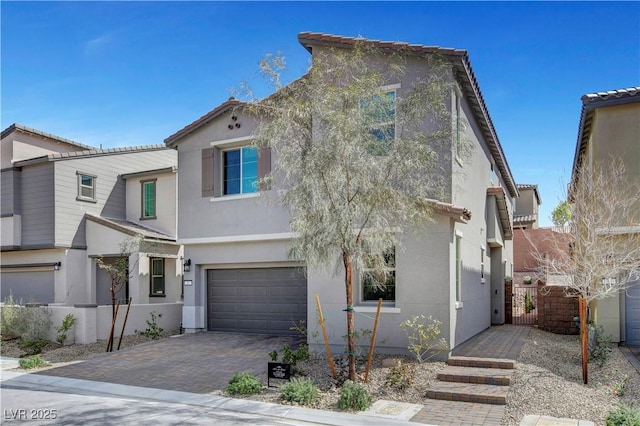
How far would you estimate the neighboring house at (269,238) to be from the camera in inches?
518

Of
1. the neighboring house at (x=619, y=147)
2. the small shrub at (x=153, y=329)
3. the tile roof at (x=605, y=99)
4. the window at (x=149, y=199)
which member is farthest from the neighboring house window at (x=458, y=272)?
the window at (x=149, y=199)

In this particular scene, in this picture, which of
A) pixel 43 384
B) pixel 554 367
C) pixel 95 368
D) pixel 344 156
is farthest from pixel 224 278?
pixel 554 367

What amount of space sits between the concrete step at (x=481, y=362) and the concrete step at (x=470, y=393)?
1.06m

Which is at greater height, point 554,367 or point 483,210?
point 483,210

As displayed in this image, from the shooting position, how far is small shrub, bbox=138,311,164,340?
17.2 metres

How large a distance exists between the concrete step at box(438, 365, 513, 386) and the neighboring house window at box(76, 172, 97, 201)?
16661 mm

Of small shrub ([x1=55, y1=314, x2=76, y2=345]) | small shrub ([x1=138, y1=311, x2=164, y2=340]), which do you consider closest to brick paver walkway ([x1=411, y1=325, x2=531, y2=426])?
small shrub ([x1=138, y1=311, x2=164, y2=340])

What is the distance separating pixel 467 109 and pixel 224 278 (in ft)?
30.6

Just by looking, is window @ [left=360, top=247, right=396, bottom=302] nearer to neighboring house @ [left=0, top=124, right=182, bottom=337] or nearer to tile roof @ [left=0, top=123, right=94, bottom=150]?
neighboring house @ [left=0, top=124, right=182, bottom=337]

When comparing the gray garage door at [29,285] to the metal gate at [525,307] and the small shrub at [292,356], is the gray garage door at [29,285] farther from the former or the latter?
the metal gate at [525,307]

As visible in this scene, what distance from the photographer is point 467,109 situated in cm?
1520

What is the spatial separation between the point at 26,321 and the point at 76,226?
17.6 feet

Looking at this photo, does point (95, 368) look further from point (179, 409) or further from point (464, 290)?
point (464, 290)

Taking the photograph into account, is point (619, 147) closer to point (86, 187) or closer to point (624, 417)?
point (624, 417)
